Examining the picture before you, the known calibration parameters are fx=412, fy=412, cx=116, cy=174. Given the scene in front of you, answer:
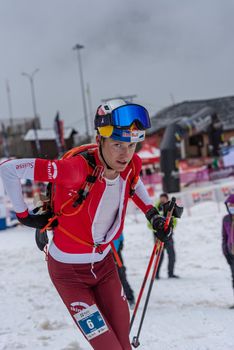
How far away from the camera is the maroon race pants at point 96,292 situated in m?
2.89

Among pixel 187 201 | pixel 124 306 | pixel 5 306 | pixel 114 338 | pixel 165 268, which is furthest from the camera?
pixel 187 201

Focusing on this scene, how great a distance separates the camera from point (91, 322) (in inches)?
111

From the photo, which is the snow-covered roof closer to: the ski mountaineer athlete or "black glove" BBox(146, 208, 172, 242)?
"black glove" BBox(146, 208, 172, 242)

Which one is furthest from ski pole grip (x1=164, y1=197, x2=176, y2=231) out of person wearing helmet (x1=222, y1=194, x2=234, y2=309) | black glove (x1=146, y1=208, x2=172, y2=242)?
person wearing helmet (x1=222, y1=194, x2=234, y2=309)

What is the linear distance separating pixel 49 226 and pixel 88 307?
24.6 inches

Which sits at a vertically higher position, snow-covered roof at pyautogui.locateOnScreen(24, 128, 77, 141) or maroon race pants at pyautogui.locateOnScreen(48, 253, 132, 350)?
snow-covered roof at pyautogui.locateOnScreen(24, 128, 77, 141)

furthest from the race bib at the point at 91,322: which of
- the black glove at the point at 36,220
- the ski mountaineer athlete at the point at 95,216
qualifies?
the black glove at the point at 36,220

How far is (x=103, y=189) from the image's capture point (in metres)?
2.89

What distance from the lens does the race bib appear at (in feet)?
9.16

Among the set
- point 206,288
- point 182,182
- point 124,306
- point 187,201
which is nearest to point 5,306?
point 206,288

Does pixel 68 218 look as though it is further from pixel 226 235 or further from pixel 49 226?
pixel 226 235

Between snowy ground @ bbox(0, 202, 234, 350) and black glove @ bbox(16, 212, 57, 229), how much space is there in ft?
7.15

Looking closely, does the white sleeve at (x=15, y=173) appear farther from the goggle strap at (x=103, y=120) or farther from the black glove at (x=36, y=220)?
the goggle strap at (x=103, y=120)

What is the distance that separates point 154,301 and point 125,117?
4733 millimetres
